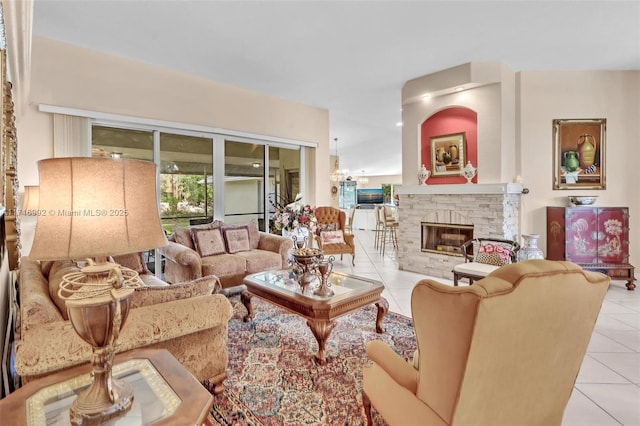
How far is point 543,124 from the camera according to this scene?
4.72m

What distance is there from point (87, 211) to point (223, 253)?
139 inches

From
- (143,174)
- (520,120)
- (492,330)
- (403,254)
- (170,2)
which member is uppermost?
(170,2)

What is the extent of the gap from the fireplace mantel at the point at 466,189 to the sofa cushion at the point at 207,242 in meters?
3.00

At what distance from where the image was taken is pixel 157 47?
3.80 m

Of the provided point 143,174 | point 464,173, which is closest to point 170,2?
point 143,174

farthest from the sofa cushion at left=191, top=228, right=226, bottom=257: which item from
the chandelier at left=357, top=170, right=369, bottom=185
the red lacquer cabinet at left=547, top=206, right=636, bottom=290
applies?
the chandelier at left=357, top=170, right=369, bottom=185

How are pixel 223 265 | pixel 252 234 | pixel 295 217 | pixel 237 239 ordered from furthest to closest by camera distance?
pixel 252 234 → pixel 237 239 → pixel 223 265 → pixel 295 217

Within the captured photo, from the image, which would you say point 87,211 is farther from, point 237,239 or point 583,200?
point 583,200

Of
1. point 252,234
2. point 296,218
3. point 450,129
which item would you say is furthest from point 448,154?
point 252,234

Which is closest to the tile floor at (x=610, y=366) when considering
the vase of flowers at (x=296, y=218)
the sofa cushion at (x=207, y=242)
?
the vase of flowers at (x=296, y=218)

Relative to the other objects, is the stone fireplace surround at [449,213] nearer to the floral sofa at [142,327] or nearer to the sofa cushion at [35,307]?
the floral sofa at [142,327]

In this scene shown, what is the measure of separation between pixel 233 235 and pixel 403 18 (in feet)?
11.2

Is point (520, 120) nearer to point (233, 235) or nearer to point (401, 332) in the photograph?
point (401, 332)

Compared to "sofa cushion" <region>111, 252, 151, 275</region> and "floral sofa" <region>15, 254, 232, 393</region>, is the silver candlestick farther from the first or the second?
"sofa cushion" <region>111, 252, 151, 275</region>
